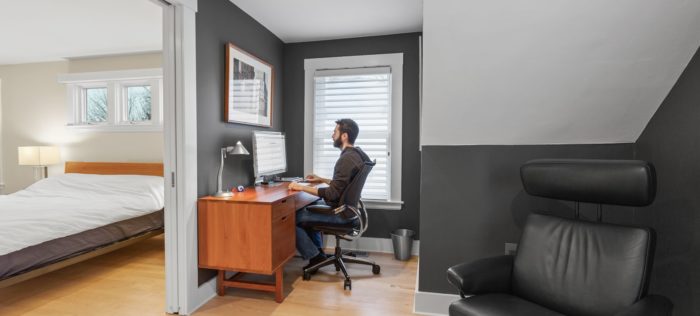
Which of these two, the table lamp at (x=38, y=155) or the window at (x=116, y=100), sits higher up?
the window at (x=116, y=100)

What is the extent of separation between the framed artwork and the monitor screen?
157 millimetres

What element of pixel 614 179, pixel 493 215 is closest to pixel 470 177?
pixel 493 215

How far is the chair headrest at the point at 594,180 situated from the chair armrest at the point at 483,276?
0.41 m

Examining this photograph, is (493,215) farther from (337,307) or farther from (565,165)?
(337,307)

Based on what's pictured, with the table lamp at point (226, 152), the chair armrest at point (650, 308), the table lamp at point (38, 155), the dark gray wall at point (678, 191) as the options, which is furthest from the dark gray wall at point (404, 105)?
the table lamp at point (38, 155)

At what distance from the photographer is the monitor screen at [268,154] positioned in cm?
311

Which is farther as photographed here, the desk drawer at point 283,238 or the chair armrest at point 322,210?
the chair armrest at point 322,210

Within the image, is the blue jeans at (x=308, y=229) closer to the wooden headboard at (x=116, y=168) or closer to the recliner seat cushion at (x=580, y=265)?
the recliner seat cushion at (x=580, y=265)

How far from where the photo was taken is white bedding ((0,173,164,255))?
2.54 m

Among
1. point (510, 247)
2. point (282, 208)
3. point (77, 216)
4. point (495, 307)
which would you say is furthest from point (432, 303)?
point (77, 216)

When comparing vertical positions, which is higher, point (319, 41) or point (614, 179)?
point (319, 41)

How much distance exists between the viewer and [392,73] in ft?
12.1

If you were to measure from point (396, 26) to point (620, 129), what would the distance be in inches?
82.0

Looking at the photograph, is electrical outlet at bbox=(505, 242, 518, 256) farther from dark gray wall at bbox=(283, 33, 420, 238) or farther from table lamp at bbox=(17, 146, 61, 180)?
table lamp at bbox=(17, 146, 61, 180)
